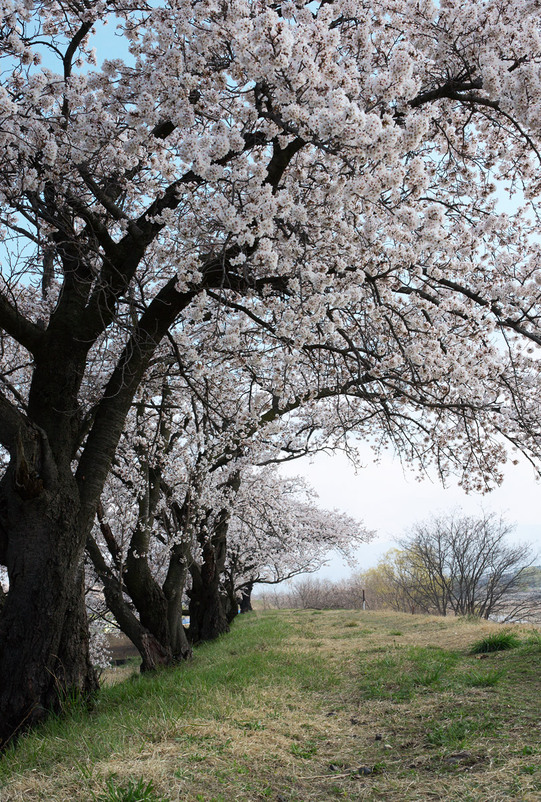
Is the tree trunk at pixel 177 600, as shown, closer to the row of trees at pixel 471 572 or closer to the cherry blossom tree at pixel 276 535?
the cherry blossom tree at pixel 276 535

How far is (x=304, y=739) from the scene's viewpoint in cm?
398

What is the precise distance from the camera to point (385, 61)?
4418mm

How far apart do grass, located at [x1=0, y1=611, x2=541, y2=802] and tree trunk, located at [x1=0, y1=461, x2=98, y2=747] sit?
31cm

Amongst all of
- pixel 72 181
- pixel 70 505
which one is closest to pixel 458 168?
pixel 72 181

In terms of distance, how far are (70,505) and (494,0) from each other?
5.14m

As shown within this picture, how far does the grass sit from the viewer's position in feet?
9.43

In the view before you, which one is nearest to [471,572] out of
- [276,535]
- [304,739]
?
[276,535]

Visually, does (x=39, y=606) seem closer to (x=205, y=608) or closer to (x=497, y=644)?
(x=497, y=644)

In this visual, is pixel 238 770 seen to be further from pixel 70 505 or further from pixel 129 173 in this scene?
pixel 129 173

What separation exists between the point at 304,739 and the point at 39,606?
7.61 ft

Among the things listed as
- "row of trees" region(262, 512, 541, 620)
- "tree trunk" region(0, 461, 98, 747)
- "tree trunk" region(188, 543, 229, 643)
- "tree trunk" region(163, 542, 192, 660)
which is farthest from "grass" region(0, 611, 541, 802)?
"row of trees" region(262, 512, 541, 620)

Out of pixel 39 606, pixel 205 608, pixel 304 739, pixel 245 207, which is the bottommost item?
Result: pixel 304 739

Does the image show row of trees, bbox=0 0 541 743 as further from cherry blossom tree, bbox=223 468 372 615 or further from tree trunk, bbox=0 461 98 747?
cherry blossom tree, bbox=223 468 372 615

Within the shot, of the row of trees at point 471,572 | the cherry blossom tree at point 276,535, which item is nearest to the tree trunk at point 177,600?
the cherry blossom tree at point 276,535
